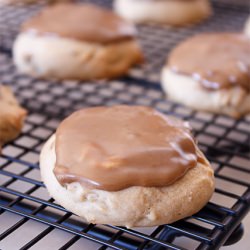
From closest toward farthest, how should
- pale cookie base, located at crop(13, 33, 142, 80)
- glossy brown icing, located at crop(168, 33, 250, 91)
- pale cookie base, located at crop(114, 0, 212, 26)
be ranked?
glossy brown icing, located at crop(168, 33, 250, 91) < pale cookie base, located at crop(13, 33, 142, 80) < pale cookie base, located at crop(114, 0, 212, 26)

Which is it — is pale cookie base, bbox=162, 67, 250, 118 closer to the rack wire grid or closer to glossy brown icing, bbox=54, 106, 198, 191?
the rack wire grid

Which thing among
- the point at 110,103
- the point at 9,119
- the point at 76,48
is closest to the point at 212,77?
the point at 110,103

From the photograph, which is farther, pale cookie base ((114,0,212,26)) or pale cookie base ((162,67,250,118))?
pale cookie base ((114,0,212,26))

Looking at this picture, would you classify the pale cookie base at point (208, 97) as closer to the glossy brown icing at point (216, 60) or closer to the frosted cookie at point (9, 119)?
the glossy brown icing at point (216, 60)

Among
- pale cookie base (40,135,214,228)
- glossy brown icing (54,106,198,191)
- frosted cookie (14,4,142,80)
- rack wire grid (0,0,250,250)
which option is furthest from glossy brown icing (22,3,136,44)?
pale cookie base (40,135,214,228)

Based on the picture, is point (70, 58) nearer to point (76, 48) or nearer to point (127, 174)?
point (76, 48)

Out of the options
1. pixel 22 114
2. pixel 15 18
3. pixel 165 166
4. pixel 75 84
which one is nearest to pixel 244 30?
pixel 75 84

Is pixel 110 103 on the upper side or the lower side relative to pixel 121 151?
lower
